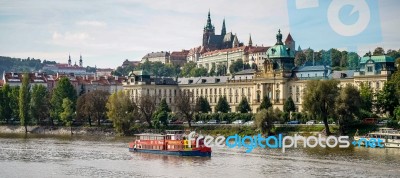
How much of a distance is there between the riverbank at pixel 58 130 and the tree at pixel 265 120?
103 ft

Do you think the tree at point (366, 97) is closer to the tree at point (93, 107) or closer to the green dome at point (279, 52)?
the green dome at point (279, 52)

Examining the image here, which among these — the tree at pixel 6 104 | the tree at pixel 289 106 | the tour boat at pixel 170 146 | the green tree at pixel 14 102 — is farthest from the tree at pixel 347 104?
the tree at pixel 6 104

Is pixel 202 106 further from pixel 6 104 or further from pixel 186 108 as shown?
pixel 6 104

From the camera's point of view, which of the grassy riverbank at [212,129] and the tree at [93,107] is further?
the tree at [93,107]

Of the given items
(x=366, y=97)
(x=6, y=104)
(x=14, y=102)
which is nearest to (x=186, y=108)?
(x=366, y=97)

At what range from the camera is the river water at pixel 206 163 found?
64562mm

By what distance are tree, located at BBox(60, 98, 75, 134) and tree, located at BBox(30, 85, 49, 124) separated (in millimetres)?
4531

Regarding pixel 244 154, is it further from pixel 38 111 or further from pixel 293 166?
pixel 38 111

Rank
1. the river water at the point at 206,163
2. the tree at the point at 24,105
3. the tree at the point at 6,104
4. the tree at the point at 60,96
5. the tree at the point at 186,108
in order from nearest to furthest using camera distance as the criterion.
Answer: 1. the river water at the point at 206,163
2. the tree at the point at 186,108
3. the tree at the point at 24,105
4. the tree at the point at 60,96
5. the tree at the point at 6,104

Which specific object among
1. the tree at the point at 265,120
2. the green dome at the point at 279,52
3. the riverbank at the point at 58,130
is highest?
the green dome at the point at 279,52

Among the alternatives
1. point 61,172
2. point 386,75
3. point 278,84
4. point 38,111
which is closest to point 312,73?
point 278,84

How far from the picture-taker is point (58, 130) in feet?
449

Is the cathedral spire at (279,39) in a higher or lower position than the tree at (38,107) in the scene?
higher

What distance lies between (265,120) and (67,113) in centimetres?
4977
